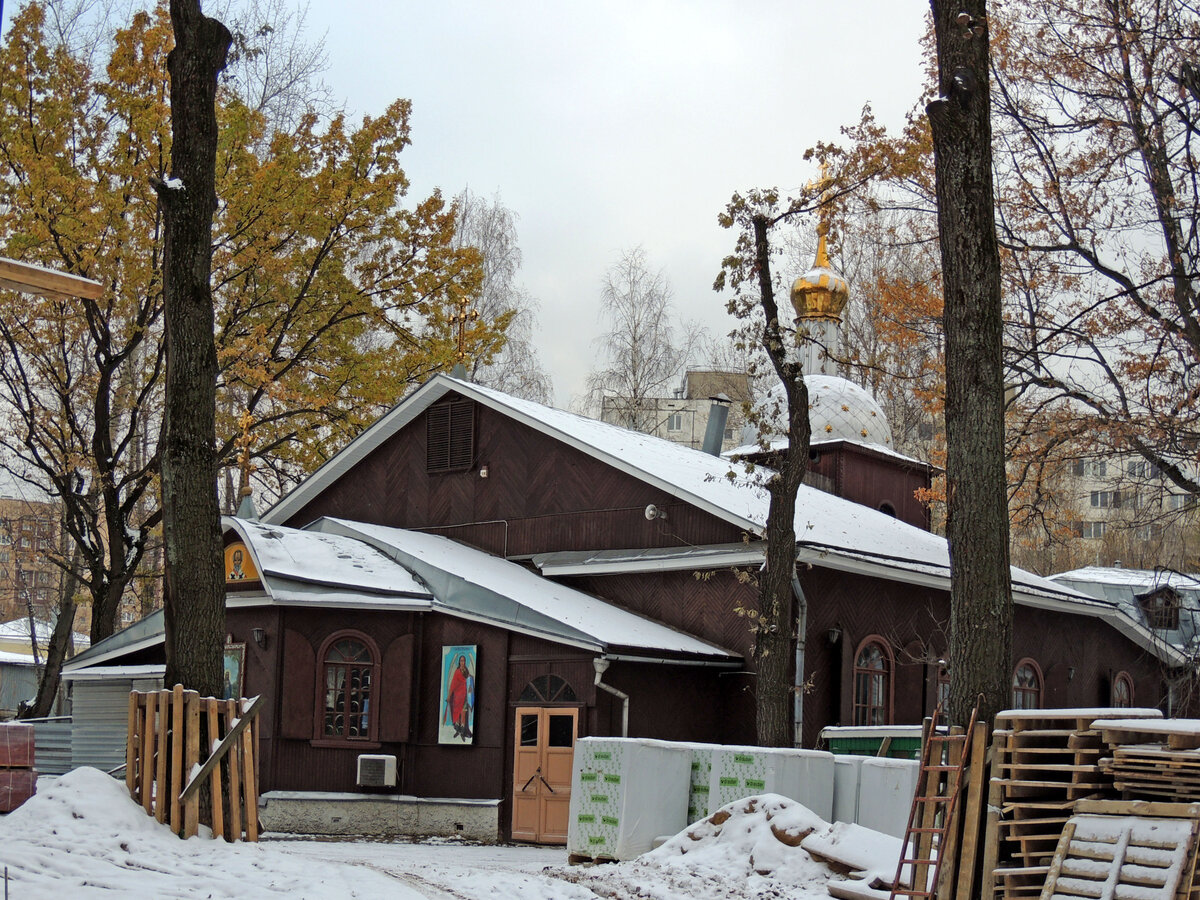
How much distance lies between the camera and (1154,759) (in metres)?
8.62

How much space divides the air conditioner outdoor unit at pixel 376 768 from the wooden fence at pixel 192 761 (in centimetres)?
679

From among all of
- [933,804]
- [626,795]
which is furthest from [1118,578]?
[933,804]

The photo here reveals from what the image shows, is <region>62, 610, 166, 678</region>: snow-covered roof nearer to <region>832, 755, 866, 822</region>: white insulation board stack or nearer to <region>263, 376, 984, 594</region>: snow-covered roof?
<region>263, 376, 984, 594</region>: snow-covered roof

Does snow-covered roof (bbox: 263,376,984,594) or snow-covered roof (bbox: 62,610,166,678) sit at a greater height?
snow-covered roof (bbox: 263,376,984,594)

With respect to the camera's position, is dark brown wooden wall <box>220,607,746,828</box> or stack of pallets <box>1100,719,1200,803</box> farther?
dark brown wooden wall <box>220,607,746,828</box>

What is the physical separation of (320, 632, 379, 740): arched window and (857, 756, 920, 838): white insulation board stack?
6895 mm

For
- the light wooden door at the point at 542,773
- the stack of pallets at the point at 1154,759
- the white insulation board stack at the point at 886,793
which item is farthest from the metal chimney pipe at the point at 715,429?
the stack of pallets at the point at 1154,759

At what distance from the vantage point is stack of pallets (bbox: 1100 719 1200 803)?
333 inches

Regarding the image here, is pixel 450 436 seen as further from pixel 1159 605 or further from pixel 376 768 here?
pixel 1159 605

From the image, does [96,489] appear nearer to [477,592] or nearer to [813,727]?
[477,592]

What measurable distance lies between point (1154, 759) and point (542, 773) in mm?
9660

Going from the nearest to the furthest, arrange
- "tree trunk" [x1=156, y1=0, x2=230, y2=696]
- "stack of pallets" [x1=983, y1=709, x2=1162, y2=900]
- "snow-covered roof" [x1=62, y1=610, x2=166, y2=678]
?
1. "stack of pallets" [x1=983, y1=709, x2=1162, y2=900]
2. "tree trunk" [x1=156, y1=0, x2=230, y2=696]
3. "snow-covered roof" [x1=62, y1=610, x2=166, y2=678]

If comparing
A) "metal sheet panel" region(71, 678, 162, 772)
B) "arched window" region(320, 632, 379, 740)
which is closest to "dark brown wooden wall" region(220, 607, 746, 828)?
"arched window" region(320, 632, 379, 740)

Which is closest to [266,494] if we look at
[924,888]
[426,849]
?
[426,849]
